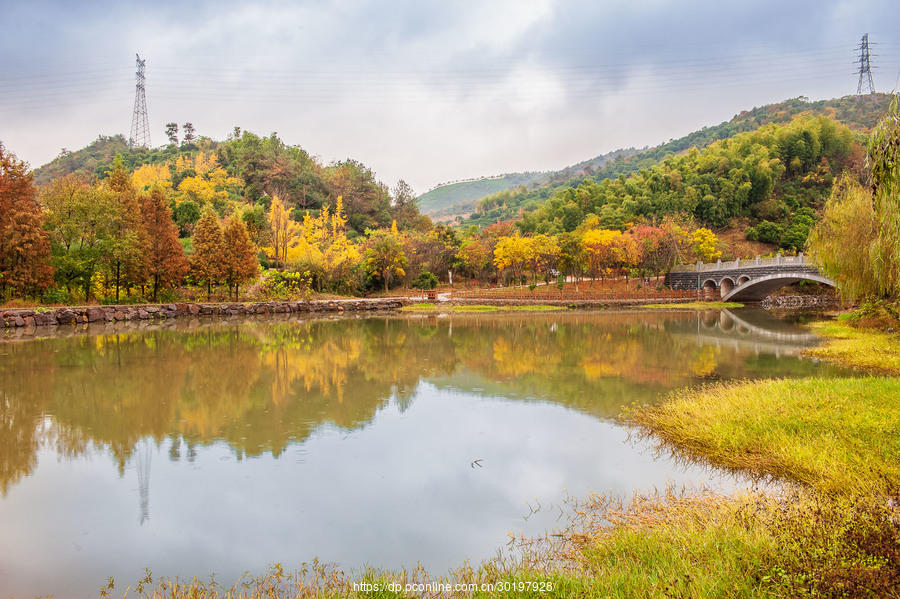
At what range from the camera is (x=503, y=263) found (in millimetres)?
47531

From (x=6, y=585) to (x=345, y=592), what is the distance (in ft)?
9.82

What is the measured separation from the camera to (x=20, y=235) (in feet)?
85.9

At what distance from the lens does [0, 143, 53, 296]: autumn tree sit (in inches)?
1021

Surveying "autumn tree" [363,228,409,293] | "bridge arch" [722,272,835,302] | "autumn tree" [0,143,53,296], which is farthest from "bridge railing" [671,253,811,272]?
"autumn tree" [0,143,53,296]

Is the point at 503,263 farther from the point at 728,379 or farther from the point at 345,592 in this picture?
the point at 345,592

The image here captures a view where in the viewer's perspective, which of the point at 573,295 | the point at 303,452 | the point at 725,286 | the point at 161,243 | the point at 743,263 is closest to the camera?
the point at 303,452

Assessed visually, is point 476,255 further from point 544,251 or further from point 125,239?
point 125,239

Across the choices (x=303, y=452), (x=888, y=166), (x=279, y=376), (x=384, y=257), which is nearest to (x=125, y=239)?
(x=384, y=257)

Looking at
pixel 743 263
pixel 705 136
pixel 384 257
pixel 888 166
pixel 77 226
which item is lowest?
pixel 743 263

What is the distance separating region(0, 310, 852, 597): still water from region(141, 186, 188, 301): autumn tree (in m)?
15.5

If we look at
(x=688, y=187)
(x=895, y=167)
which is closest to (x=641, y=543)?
(x=895, y=167)

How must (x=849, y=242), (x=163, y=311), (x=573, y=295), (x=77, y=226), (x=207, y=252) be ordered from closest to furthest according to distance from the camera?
(x=849, y=242) < (x=77, y=226) < (x=163, y=311) < (x=207, y=252) < (x=573, y=295)

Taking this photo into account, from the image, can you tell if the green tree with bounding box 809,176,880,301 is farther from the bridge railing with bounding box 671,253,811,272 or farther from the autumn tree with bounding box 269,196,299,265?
the autumn tree with bounding box 269,196,299,265

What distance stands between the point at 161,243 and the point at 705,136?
424 feet
